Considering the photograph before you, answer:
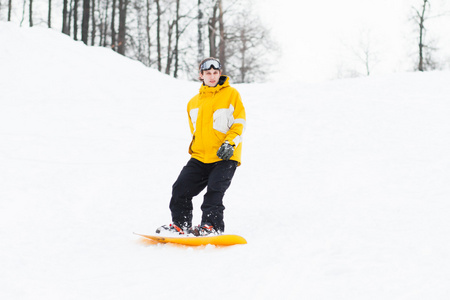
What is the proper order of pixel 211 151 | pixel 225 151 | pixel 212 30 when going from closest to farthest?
pixel 225 151, pixel 211 151, pixel 212 30

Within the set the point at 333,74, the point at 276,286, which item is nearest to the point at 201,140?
the point at 276,286

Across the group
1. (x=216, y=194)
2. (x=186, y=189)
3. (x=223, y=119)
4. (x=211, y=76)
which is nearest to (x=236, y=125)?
(x=223, y=119)

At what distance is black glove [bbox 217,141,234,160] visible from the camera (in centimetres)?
332

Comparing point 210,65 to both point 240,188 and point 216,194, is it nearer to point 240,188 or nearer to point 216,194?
point 216,194

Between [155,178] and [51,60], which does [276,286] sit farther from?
[51,60]

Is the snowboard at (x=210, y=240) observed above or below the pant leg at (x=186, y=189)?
below

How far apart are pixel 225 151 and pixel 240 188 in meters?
2.32

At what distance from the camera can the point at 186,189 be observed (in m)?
3.62

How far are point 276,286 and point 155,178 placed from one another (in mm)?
3860

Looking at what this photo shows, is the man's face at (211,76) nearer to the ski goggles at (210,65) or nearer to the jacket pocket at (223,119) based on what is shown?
the ski goggles at (210,65)

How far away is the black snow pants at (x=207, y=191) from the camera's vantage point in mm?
3469

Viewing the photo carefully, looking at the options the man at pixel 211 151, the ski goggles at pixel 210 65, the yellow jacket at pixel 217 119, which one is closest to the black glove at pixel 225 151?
the man at pixel 211 151

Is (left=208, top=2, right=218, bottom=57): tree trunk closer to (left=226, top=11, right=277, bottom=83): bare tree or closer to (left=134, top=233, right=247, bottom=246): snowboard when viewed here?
(left=226, top=11, right=277, bottom=83): bare tree

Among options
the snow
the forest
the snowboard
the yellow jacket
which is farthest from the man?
the forest
